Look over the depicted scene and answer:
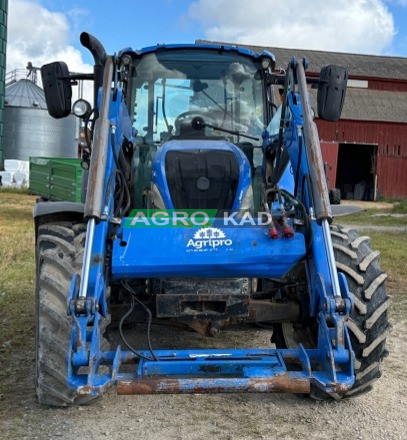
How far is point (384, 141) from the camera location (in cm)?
2889

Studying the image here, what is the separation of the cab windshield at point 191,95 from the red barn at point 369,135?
22.1 m

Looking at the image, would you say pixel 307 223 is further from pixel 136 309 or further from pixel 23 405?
pixel 23 405

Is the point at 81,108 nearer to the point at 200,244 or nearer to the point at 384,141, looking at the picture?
the point at 200,244

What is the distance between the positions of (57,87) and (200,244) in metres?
1.78

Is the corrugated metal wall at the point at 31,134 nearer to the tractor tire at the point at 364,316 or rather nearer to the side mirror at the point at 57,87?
the side mirror at the point at 57,87

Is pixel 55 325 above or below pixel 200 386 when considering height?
above

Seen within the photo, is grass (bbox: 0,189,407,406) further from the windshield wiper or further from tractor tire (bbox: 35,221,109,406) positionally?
the windshield wiper

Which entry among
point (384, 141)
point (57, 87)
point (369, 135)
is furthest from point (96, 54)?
point (384, 141)

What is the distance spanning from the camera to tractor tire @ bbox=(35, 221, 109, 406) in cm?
351

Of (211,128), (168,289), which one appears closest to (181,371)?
(168,289)

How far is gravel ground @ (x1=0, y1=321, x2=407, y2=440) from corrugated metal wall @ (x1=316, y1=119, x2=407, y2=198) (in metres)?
25.1

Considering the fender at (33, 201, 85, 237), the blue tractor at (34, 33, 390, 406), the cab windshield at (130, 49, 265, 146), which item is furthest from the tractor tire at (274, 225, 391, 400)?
the fender at (33, 201, 85, 237)

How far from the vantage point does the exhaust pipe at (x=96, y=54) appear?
14.1 ft

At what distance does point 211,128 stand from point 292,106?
0.76 meters
